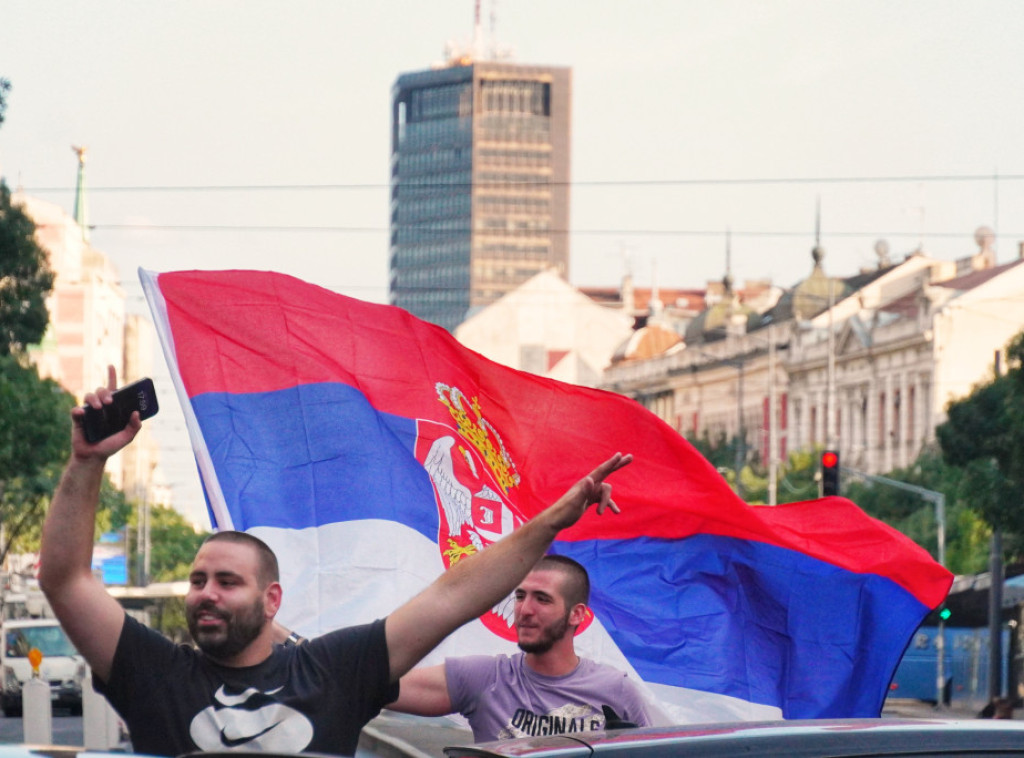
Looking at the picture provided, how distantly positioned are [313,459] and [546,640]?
1544mm

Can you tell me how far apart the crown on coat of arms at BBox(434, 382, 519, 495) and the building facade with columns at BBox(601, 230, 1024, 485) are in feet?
179

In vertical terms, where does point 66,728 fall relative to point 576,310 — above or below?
below

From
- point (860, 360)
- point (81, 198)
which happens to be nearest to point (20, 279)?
point (860, 360)

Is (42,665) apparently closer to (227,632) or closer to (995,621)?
(995,621)

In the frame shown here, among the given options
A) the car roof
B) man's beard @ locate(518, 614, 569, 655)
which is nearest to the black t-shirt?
the car roof

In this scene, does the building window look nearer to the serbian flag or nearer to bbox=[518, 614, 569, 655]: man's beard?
the serbian flag

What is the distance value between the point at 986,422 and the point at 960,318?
3553cm

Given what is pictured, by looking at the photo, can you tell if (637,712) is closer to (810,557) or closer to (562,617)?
(562,617)

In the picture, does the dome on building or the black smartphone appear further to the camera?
the dome on building

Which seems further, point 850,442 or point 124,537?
point 124,537

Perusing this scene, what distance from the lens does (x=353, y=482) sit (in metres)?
7.26

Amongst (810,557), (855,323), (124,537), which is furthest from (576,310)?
(810,557)

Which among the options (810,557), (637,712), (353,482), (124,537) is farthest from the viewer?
(124,537)

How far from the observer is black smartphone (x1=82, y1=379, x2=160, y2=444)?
177 inches
